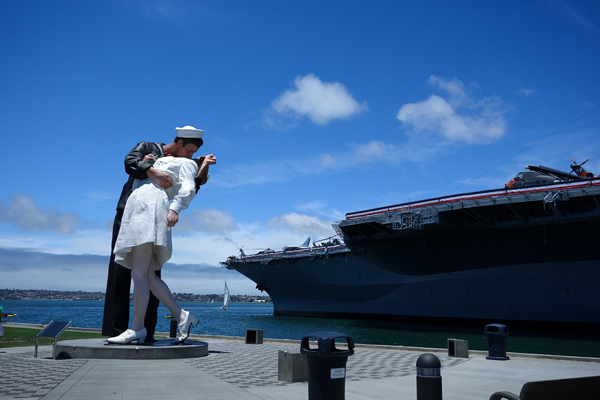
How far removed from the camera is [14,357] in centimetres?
970

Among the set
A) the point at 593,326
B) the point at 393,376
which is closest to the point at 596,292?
the point at 593,326

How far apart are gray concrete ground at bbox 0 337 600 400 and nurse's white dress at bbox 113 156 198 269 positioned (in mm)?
2105

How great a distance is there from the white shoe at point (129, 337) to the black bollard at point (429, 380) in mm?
6807

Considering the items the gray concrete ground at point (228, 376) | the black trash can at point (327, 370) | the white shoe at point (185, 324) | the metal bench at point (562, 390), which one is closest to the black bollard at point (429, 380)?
the black trash can at point (327, 370)

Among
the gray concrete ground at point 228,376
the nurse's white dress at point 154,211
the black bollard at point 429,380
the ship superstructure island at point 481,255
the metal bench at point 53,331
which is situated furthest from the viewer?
the ship superstructure island at point 481,255

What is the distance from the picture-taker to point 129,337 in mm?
9602

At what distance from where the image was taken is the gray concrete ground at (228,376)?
6.16 metres

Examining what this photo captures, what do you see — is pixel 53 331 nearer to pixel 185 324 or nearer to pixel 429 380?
pixel 185 324

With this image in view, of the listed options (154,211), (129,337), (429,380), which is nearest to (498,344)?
(429,380)

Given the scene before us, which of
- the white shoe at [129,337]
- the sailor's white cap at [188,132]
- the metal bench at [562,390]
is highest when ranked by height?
the sailor's white cap at [188,132]

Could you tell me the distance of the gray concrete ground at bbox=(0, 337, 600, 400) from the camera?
6.16m

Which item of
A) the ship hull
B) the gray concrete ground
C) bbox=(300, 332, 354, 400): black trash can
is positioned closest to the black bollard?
bbox=(300, 332, 354, 400): black trash can

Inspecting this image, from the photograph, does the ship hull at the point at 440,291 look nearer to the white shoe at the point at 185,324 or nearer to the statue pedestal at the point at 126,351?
the white shoe at the point at 185,324

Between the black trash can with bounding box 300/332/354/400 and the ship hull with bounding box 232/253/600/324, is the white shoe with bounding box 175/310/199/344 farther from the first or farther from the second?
the ship hull with bounding box 232/253/600/324
